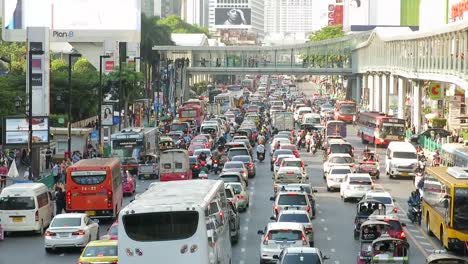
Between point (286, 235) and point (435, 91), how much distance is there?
62989 mm

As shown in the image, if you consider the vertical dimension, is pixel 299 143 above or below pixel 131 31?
below

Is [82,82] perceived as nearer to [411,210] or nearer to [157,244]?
[411,210]

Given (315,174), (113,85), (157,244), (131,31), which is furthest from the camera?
(131,31)

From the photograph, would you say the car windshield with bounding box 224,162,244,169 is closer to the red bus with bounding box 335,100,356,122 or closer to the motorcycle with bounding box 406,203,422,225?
the motorcycle with bounding box 406,203,422,225

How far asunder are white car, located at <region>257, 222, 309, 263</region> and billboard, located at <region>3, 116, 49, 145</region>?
26.3 m

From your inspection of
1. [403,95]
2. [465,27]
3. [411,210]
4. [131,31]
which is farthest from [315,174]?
[131,31]

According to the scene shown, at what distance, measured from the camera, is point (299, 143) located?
3164 inches

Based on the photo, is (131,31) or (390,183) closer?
(390,183)

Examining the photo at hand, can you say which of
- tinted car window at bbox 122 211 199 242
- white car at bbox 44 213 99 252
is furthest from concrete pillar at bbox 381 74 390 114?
tinted car window at bbox 122 211 199 242

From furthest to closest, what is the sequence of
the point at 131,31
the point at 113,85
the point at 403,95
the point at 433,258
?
the point at 131,31
the point at 403,95
the point at 113,85
the point at 433,258

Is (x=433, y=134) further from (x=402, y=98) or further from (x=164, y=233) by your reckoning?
(x=164, y=233)

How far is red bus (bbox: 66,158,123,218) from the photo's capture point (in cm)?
4097

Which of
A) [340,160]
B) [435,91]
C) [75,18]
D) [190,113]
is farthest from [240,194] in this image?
[75,18]

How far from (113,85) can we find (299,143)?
66.1 feet
